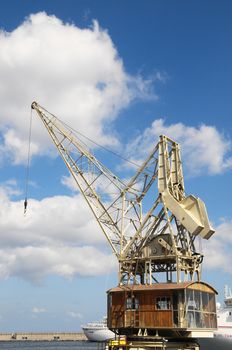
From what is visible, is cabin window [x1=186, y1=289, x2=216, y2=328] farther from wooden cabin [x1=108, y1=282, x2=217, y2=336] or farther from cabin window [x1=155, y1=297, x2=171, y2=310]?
cabin window [x1=155, y1=297, x2=171, y2=310]

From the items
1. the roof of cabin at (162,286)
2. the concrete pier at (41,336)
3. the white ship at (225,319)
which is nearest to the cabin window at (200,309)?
the roof of cabin at (162,286)

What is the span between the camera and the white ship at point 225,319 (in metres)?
64.0

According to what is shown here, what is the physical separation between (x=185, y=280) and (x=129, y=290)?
454 cm

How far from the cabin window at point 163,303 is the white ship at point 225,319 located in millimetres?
30560

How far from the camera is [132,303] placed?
36906 mm

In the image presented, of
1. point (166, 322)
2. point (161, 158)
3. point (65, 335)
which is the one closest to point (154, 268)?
point (166, 322)

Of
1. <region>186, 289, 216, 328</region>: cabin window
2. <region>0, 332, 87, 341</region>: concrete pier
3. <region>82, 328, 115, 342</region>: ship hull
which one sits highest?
<region>0, 332, 87, 341</region>: concrete pier

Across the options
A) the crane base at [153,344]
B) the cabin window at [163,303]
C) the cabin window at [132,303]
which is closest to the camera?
the crane base at [153,344]

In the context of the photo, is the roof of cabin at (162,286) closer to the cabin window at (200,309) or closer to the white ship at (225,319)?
the cabin window at (200,309)

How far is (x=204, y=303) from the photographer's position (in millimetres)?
36719

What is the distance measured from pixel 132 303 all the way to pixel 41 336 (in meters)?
152

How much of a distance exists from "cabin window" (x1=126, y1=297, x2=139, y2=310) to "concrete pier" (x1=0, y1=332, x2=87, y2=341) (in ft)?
473

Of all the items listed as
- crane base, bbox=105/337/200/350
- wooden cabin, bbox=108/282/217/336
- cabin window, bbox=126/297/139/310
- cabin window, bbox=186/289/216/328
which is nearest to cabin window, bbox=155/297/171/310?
wooden cabin, bbox=108/282/217/336

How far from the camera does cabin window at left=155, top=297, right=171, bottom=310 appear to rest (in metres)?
34.9
